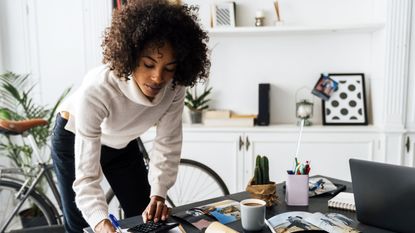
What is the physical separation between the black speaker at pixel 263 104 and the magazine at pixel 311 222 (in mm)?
1706

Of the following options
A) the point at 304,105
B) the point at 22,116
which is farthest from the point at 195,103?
the point at 22,116

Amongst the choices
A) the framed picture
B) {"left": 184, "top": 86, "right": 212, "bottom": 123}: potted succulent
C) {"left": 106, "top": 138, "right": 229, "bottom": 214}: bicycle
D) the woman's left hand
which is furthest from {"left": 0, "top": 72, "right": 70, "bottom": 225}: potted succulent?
the framed picture

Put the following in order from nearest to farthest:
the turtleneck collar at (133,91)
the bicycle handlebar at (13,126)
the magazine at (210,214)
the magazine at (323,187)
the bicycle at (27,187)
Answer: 1. the magazine at (210,214)
2. the turtleneck collar at (133,91)
3. the magazine at (323,187)
4. the bicycle handlebar at (13,126)
5. the bicycle at (27,187)

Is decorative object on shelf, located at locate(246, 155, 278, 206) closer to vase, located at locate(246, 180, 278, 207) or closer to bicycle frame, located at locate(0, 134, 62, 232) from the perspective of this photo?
vase, located at locate(246, 180, 278, 207)

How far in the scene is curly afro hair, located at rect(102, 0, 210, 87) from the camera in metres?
1.15

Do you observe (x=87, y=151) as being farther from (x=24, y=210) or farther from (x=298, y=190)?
(x=24, y=210)

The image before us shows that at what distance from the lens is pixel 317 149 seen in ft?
8.91

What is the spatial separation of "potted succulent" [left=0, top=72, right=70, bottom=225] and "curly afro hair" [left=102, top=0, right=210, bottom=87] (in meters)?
1.42

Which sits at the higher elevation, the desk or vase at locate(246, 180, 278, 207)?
vase at locate(246, 180, 278, 207)

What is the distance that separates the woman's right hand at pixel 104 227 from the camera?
41.9 inches

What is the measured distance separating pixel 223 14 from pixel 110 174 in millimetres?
1659

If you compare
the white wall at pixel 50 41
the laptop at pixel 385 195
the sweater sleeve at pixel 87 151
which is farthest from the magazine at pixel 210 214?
the white wall at pixel 50 41

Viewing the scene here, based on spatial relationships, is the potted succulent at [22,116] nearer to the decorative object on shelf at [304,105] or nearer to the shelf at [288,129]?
the shelf at [288,129]

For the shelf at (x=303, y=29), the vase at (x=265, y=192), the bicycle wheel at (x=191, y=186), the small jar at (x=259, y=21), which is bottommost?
the bicycle wheel at (x=191, y=186)
